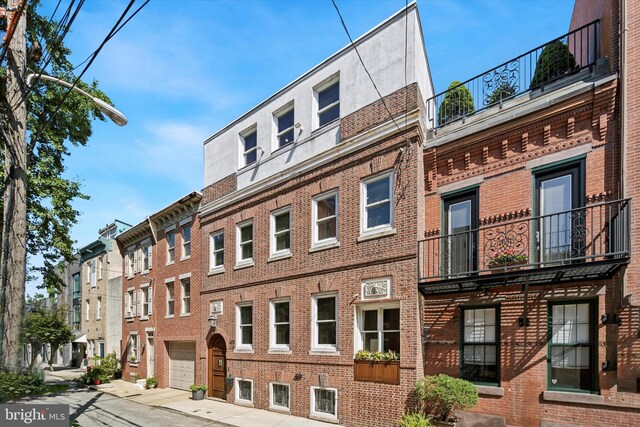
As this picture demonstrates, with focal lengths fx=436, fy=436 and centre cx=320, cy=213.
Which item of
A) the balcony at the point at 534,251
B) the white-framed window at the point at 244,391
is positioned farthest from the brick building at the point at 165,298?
the balcony at the point at 534,251

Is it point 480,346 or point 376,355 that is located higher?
point 480,346

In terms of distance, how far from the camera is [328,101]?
1508 cm

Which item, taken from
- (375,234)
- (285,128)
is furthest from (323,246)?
(285,128)

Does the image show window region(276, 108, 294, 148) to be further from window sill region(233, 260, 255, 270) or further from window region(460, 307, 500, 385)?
window region(460, 307, 500, 385)

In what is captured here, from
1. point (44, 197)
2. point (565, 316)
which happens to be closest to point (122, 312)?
point (44, 197)

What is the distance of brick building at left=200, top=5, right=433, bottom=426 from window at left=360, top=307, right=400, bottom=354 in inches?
1.2

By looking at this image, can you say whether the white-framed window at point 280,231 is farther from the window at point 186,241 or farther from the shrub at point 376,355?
the window at point 186,241

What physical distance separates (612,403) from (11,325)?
38.5 ft

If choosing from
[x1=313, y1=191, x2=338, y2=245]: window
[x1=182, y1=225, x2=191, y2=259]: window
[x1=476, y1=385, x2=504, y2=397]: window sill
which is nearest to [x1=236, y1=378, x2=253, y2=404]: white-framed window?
[x1=313, y1=191, x2=338, y2=245]: window

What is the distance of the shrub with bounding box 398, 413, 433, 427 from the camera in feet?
32.6

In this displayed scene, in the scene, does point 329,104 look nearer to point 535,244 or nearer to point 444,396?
point 535,244

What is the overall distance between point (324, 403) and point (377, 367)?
2614 millimetres

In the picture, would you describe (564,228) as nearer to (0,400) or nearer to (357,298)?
(357,298)

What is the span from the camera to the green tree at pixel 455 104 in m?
12.5
